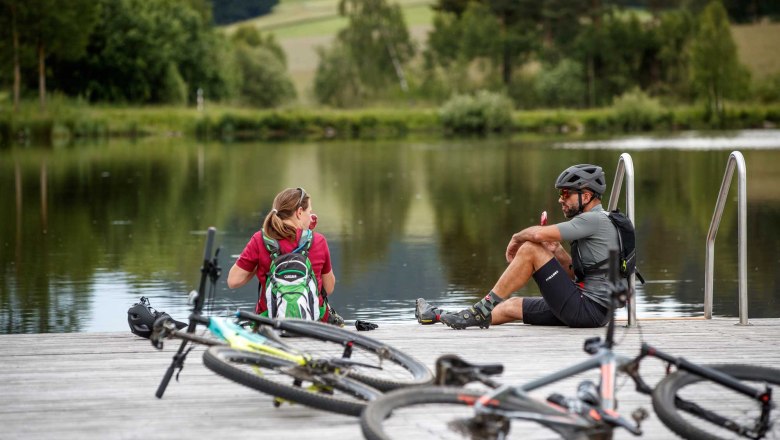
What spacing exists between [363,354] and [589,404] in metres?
1.29

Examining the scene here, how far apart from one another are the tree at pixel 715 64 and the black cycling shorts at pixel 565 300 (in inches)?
2903

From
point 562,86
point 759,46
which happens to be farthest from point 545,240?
point 759,46

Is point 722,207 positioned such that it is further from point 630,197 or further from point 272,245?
point 272,245

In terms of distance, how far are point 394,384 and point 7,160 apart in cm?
3612

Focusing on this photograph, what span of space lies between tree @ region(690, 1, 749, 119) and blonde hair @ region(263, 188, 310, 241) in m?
74.6

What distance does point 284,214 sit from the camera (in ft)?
22.0

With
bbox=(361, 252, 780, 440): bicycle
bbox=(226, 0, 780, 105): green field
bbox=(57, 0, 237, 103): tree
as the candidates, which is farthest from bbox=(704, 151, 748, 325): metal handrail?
bbox=(226, 0, 780, 105): green field

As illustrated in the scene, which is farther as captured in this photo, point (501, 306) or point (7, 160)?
point (7, 160)

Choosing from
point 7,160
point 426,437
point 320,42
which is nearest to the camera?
point 426,437

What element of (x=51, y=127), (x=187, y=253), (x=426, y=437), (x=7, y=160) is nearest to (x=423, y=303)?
(x=426, y=437)

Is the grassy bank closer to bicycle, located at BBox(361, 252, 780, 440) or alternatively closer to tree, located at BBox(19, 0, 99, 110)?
tree, located at BBox(19, 0, 99, 110)

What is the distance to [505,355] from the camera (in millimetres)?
6516

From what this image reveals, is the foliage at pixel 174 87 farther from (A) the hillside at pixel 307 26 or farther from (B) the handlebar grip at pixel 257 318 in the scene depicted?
(B) the handlebar grip at pixel 257 318

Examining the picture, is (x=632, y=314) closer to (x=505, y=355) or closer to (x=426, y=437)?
(x=505, y=355)
